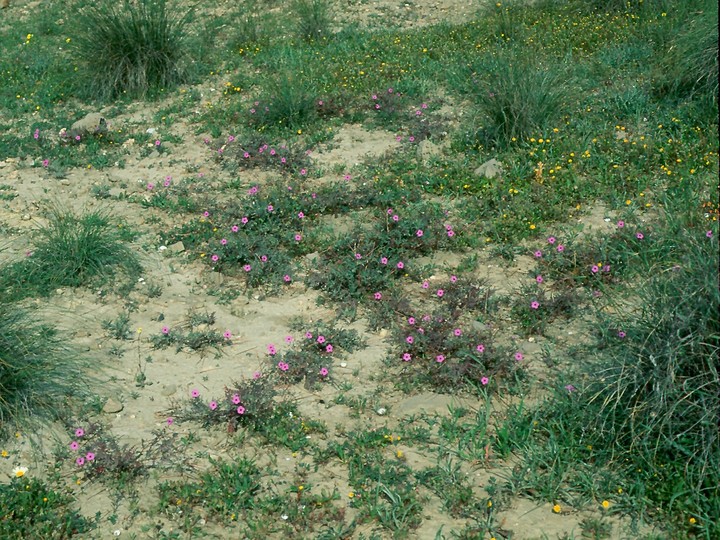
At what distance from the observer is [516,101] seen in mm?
6949

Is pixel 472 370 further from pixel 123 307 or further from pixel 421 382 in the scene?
pixel 123 307

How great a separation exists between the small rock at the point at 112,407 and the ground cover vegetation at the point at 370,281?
0.08ft

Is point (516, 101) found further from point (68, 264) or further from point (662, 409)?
point (662, 409)

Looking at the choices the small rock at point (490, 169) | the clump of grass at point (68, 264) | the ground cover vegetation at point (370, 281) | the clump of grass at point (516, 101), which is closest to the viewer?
the ground cover vegetation at point (370, 281)

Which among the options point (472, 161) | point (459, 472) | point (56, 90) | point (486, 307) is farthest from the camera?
point (56, 90)

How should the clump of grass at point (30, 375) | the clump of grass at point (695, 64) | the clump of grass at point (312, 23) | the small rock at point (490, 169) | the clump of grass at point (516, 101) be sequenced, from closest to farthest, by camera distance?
1. the clump of grass at point (30, 375)
2. the small rock at point (490, 169)
3. the clump of grass at point (516, 101)
4. the clump of grass at point (695, 64)
5. the clump of grass at point (312, 23)

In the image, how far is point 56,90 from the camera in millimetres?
8953

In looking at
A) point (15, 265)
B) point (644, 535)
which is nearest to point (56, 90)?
point (15, 265)

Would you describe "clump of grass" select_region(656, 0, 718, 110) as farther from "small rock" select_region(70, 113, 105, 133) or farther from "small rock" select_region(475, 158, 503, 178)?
"small rock" select_region(70, 113, 105, 133)

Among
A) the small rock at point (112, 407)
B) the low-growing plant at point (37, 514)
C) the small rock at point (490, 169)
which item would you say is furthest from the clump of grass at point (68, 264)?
the small rock at point (490, 169)

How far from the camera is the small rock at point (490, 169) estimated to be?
671 cm

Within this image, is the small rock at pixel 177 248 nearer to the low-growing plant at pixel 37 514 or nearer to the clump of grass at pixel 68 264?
the clump of grass at pixel 68 264

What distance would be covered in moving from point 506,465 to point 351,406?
34.6 inches

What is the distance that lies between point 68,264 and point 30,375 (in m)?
1.28
